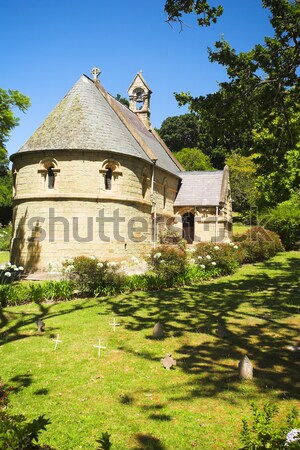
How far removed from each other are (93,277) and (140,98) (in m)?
24.0

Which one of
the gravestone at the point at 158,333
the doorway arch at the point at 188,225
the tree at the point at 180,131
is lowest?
the gravestone at the point at 158,333

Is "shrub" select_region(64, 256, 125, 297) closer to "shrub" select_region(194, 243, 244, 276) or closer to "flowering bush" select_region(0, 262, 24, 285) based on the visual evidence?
"flowering bush" select_region(0, 262, 24, 285)

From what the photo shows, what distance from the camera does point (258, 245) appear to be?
76.2 ft

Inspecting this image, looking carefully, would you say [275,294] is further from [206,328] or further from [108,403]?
[108,403]

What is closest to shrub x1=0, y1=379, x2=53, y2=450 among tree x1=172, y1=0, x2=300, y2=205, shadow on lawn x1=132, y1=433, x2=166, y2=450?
shadow on lawn x1=132, y1=433, x2=166, y2=450

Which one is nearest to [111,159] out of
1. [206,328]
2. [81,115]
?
[81,115]

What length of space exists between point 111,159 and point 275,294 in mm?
12131

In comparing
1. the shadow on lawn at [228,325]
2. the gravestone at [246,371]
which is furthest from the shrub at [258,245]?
the gravestone at [246,371]

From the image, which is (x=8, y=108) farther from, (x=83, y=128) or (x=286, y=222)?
(x=286, y=222)

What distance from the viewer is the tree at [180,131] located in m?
72.0

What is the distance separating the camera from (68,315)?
1129cm

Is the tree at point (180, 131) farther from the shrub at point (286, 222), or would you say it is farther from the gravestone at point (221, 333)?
the gravestone at point (221, 333)

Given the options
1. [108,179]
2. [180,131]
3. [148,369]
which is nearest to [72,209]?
[108,179]

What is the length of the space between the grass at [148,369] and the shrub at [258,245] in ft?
33.8
